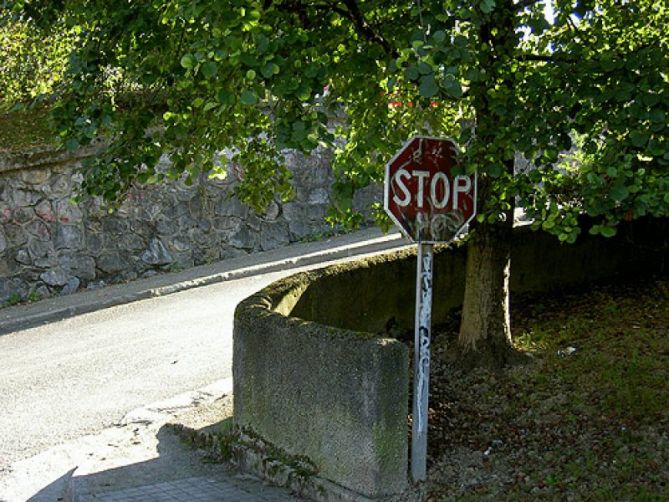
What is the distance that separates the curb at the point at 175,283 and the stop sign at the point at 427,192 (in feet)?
27.1

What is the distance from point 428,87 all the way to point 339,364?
1863mm

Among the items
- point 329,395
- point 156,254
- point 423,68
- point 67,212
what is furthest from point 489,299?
point 156,254

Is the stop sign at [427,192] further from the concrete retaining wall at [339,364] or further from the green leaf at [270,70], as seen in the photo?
the green leaf at [270,70]

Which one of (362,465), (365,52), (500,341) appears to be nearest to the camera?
(362,465)

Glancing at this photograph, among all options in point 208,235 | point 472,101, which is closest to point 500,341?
point 472,101

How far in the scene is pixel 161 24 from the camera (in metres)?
5.88

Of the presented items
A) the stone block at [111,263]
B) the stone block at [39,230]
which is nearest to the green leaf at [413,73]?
the stone block at [39,230]

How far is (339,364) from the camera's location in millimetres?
5223

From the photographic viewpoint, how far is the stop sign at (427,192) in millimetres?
5195

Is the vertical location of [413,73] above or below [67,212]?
above

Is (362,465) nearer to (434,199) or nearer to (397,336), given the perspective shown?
(434,199)

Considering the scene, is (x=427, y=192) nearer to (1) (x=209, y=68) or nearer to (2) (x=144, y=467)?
(1) (x=209, y=68)

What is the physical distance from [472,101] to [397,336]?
109 inches

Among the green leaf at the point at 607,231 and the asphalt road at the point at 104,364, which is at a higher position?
the green leaf at the point at 607,231
